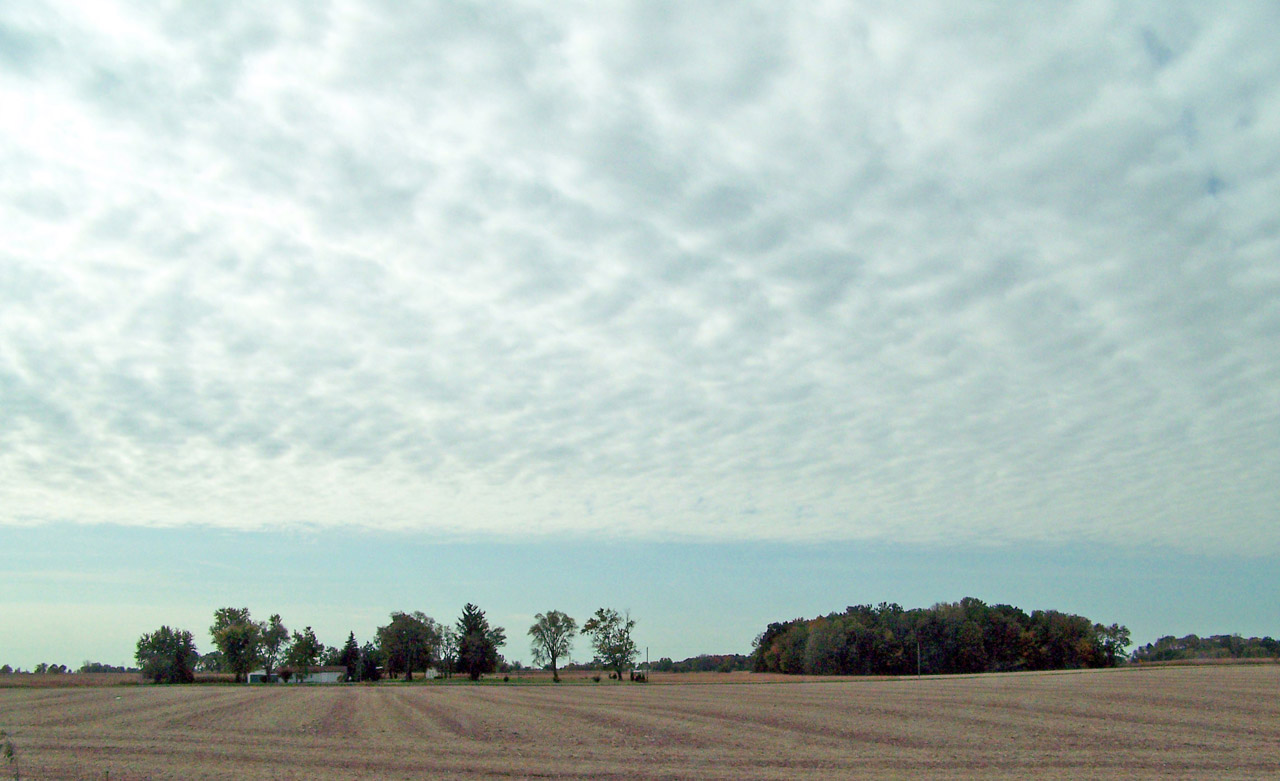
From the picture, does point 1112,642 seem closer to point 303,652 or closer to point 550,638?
point 550,638

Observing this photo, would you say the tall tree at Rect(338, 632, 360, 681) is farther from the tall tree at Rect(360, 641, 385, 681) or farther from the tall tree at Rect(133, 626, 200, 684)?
the tall tree at Rect(133, 626, 200, 684)

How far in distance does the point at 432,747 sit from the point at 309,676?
14430 cm

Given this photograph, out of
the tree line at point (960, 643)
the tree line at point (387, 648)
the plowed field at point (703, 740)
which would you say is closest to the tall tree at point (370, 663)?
the tree line at point (387, 648)

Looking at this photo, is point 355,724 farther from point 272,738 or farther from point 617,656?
point 617,656

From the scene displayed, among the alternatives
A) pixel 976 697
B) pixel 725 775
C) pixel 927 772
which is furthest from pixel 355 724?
pixel 976 697

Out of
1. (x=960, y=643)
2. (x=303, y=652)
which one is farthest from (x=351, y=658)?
(x=960, y=643)

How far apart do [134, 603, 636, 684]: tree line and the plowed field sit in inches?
4031

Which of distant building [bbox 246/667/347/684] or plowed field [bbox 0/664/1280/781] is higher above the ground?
plowed field [bbox 0/664/1280/781]

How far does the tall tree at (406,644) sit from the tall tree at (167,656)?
1300 inches

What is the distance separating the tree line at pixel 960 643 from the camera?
140 metres

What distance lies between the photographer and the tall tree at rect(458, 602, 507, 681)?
15925cm

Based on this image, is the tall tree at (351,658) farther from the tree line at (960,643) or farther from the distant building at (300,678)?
the tree line at (960,643)

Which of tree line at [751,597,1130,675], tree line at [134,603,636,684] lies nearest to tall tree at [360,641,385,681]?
tree line at [134,603,636,684]

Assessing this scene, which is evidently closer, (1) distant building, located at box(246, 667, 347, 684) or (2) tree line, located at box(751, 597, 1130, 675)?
(2) tree line, located at box(751, 597, 1130, 675)
